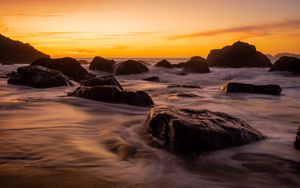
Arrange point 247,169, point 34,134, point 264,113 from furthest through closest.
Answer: point 264,113, point 34,134, point 247,169

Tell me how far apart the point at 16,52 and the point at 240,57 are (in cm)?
3680

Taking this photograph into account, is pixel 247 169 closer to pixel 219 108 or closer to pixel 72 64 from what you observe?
pixel 219 108

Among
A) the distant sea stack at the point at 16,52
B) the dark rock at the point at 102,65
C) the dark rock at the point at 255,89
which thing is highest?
the distant sea stack at the point at 16,52

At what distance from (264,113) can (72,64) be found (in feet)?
39.8

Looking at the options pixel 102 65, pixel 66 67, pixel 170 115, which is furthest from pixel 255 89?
pixel 102 65

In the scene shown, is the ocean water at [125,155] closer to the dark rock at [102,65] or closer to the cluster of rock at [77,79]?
the cluster of rock at [77,79]

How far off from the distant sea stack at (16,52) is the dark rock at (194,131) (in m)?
52.4

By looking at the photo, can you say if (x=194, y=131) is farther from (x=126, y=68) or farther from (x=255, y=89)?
(x=126, y=68)

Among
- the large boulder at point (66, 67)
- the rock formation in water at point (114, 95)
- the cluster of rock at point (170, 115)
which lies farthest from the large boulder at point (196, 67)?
the rock formation in water at point (114, 95)

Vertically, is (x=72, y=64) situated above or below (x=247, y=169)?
above

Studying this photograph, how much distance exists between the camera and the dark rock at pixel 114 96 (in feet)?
24.7

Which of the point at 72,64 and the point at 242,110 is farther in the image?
the point at 72,64

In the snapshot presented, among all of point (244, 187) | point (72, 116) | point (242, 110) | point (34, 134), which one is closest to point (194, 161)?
point (244, 187)

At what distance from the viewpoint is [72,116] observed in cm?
577
